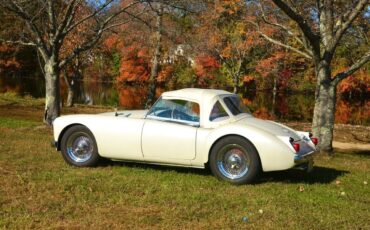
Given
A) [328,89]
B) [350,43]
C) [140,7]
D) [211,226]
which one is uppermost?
[140,7]

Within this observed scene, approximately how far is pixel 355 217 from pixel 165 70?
4794cm

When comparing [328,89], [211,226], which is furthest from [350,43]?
[211,226]

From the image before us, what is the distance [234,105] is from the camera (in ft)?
26.7

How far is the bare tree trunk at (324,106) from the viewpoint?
38.6 ft

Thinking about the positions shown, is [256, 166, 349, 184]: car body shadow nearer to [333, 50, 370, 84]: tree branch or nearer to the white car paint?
the white car paint

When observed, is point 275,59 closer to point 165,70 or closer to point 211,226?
point 165,70

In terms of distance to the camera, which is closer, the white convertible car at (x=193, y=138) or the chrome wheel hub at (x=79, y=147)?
the white convertible car at (x=193, y=138)

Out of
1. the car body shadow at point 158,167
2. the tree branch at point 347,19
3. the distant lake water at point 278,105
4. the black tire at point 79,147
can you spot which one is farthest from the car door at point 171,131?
the distant lake water at point 278,105

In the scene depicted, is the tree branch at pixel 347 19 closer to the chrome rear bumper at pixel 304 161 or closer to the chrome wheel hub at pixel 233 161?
the chrome rear bumper at pixel 304 161

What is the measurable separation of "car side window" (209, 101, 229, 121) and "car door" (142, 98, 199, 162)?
0.24 m

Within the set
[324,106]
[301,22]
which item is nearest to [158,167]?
[301,22]

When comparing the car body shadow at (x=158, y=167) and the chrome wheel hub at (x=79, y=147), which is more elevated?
the chrome wheel hub at (x=79, y=147)

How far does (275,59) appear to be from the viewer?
39406 mm

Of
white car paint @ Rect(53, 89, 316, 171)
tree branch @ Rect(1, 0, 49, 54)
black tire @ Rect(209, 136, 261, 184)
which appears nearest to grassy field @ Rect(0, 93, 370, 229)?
black tire @ Rect(209, 136, 261, 184)
